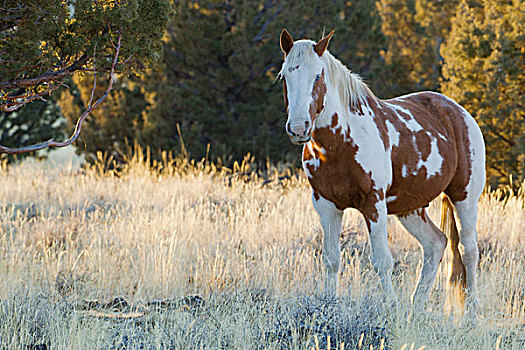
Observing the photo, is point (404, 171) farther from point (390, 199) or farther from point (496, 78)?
point (496, 78)

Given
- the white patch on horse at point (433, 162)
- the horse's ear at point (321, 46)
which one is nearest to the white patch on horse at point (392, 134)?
the white patch on horse at point (433, 162)

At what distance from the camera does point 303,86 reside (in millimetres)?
3354

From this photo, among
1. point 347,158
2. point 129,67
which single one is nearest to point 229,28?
point 129,67

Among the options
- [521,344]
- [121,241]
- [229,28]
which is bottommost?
[521,344]

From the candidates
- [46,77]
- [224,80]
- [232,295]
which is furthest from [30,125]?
[232,295]

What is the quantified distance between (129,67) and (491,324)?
335 centimetres

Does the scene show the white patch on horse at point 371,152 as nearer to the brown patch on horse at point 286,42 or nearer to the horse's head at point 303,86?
the horse's head at point 303,86

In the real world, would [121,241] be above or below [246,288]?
above

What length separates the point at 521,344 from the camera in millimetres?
3643

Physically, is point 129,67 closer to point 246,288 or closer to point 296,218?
point 246,288

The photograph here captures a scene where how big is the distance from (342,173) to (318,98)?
0.55m

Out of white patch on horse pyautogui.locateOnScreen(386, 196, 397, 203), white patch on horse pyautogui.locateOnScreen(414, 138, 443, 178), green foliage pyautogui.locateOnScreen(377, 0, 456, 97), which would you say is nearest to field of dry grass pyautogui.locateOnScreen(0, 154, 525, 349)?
white patch on horse pyautogui.locateOnScreen(386, 196, 397, 203)

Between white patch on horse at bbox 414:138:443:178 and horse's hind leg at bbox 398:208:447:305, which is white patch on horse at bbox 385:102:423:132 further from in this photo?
horse's hind leg at bbox 398:208:447:305

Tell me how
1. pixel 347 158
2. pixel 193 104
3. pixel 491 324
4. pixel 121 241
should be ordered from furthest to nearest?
pixel 193 104 → pixel 121 241 → pixel 491 324 → pixel 347 158
